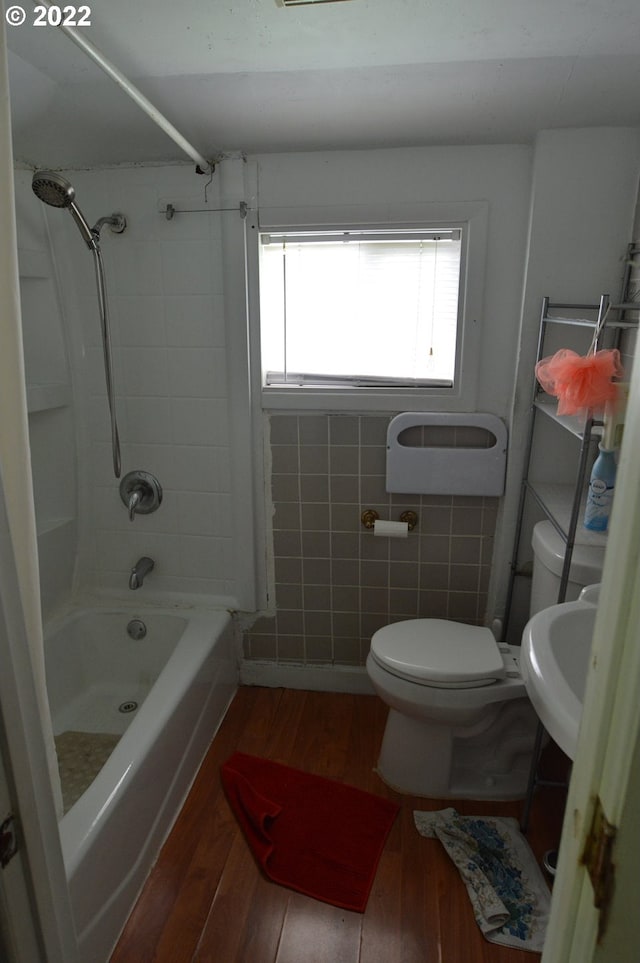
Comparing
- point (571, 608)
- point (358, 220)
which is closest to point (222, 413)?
point (358, 220)

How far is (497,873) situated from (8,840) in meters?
1.39

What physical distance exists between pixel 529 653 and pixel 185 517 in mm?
1451

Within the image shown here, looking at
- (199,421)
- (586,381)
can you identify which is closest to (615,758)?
(586,381)

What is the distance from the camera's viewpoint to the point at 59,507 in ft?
7.11

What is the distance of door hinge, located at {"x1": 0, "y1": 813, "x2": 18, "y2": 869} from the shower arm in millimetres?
1550

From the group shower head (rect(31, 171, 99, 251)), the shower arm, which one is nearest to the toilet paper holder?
the shower arm

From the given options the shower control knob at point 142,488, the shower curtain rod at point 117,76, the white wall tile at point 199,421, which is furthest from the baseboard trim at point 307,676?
the shower curtain rod at point 117,76

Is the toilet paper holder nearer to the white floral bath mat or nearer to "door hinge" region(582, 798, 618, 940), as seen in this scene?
the white floral bath mat

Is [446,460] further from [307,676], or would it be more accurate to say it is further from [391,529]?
[307,676]

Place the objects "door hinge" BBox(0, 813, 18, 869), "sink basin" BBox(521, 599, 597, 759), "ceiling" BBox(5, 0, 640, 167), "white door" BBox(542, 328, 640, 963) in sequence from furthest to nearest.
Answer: "ceiling" BBox(5, 0, 640, 167) < "sink basin" BBox(521, 599, 597, 759) < "door hinge" BBox(0, 813, 18, 869) < "white door" BBox(542, 328, 640, 963)

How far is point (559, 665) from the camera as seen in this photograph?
1.13 metres

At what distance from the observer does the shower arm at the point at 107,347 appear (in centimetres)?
181

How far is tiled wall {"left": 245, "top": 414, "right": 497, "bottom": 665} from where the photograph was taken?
2.04m

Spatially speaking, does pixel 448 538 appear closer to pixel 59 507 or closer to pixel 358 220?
pixel 358 220
